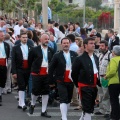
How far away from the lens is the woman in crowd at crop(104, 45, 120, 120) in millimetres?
10945

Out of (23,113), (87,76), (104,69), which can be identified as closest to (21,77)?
(23,113)

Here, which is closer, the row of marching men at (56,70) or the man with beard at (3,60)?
the row of marching men at (56,70)

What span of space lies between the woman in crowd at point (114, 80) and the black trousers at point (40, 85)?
178cm

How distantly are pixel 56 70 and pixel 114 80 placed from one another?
4.64 ft

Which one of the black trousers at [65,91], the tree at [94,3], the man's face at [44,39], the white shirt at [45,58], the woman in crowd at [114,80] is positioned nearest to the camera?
the woman in crowd at [114,80]

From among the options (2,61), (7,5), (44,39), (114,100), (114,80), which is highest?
(7,5)

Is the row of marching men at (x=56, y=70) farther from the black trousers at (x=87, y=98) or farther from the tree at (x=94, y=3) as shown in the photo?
the tree at (x=94, y=3)

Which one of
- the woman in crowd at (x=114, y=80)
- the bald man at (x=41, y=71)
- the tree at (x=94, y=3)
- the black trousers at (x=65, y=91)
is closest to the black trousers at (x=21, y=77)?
the bald man at (x=41, y=71)

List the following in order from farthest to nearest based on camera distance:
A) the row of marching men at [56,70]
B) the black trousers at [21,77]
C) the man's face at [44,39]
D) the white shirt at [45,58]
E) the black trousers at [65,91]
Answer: the black trousers at [21,77]
the white shirt at [45,58]
the man's face at [44,39]
the black trousers at [65,91]
the row of marching men at [56,70]

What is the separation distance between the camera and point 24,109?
42.5 feet

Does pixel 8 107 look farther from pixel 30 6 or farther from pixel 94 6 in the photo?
→ pixel 94 6

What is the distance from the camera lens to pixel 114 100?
37.0 feet

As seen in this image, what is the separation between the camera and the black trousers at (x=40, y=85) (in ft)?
39.7

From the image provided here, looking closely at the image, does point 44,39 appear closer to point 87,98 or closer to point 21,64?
point 21,64
